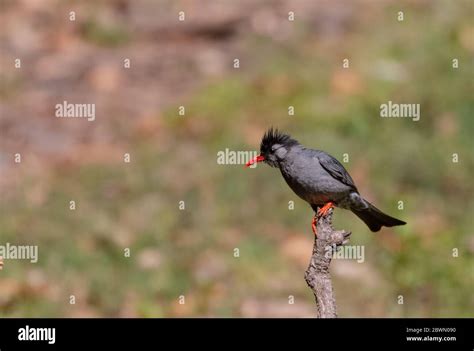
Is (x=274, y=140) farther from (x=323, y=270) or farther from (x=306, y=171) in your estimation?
(x=323, y=270)

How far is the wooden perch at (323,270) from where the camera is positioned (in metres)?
6.25

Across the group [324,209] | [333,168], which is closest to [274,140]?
[333,168]

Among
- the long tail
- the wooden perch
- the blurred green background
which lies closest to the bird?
the long tail

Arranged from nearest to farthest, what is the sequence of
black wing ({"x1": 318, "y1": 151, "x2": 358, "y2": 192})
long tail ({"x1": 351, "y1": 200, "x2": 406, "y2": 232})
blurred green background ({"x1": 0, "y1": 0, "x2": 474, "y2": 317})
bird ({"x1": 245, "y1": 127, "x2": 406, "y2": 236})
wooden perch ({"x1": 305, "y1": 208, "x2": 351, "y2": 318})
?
wooden perch ({"x1": 305, "y1": 208, "x2": 351, "y2": 318})
bird ({"x1": 245, "y1": 127, "x2": 406, "y2": 236})
black wing ({"x1": 318, "y1": 151, "x2": 358, "y2": 192})
long tail ({"x1": 351, "y1": 200, "x2": 406, "y2": 232})
blurred green background ({"x1": 0, "y1": 0, "x2": 474, "y2": 317})

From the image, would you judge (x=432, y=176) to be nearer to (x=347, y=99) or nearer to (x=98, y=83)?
(x=347, y=99)

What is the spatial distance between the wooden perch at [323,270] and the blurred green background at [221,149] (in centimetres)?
314

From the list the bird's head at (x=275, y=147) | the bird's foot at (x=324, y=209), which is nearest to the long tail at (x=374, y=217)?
the bird's foot at (x=324, y=209)

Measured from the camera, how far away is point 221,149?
519 inches

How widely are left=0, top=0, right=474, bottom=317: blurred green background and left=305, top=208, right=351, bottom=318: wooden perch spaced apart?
3.14 meters

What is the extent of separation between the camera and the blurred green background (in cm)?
1088

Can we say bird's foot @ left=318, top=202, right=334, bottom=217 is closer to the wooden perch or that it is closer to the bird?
the bird

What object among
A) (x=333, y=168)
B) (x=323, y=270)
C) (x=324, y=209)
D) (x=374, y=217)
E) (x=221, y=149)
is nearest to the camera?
(x=323, y=270)

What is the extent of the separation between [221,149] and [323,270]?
688 centimetres
